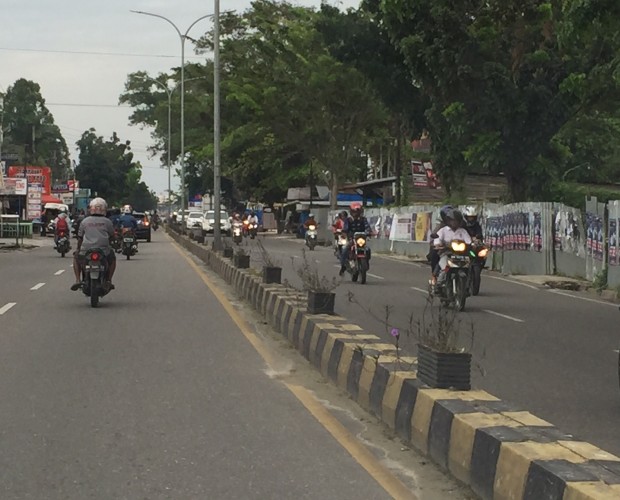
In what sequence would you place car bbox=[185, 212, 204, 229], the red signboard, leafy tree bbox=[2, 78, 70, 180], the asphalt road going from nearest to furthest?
the asphalt road → car bbox=[185, 212, 204, 229] → the red signboard → leafy tree bbox=[2, 78, 70, 180]

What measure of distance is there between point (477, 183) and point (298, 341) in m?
46.5

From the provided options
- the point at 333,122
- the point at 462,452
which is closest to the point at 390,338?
the point at 462,452

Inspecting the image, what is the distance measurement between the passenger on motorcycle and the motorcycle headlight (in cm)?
11

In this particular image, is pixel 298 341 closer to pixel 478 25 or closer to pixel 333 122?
pixel 478 25

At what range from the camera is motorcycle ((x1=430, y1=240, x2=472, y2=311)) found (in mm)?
16547

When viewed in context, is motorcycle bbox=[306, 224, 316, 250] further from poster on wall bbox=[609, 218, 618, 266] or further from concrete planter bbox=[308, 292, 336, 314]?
concrete planter bbox=[308, 292, 336, 314]

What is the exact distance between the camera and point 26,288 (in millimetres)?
21188

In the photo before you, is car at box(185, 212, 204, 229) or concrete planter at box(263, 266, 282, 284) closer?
concrete planter at box(263, 266, 282, 284)

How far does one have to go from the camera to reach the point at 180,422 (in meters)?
7.71

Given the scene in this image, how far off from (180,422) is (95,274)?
9360 mm

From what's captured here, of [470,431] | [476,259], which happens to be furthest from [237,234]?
[470,431]

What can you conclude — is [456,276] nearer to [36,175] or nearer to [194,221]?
[194,221]

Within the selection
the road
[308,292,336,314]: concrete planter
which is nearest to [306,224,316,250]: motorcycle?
the road

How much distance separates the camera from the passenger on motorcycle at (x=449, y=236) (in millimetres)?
16750
